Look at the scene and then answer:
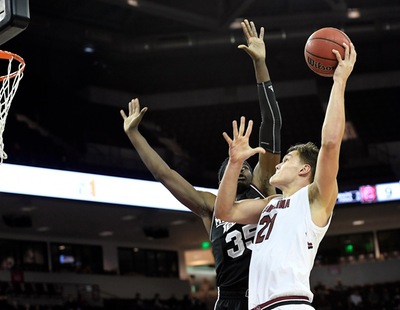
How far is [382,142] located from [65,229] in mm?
8496

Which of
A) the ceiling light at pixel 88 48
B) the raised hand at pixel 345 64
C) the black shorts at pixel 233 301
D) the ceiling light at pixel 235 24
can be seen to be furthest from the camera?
the ceiling light at pixel 88 48

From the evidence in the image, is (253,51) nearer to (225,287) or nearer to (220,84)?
(225,287)

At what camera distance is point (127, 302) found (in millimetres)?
18156

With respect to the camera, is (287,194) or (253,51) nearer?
(287,194)

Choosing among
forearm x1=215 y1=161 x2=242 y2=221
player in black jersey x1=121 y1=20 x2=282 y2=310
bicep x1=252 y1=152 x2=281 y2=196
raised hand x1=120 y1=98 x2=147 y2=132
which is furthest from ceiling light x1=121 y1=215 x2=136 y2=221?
forearm x1=215 y1=161 x2=242 y2=221

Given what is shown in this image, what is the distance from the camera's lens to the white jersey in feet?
11.7

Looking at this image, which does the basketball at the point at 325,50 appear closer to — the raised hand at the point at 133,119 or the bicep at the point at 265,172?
the bicep at the point at 265,172

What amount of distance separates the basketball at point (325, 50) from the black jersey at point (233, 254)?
1004 mm

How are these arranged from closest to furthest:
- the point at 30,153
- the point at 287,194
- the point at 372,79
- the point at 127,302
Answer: the point at 287,194 → the point at 30,153 → the point at 127,302 → the point at 372,79

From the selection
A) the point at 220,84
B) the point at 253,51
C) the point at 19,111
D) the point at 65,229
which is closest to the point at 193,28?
the point at 220,84

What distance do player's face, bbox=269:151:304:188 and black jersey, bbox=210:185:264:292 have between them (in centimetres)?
62

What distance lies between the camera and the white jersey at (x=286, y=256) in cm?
358

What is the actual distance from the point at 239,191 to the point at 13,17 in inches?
65.9

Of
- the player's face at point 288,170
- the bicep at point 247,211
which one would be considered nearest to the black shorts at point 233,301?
the bicep at point 247,211
